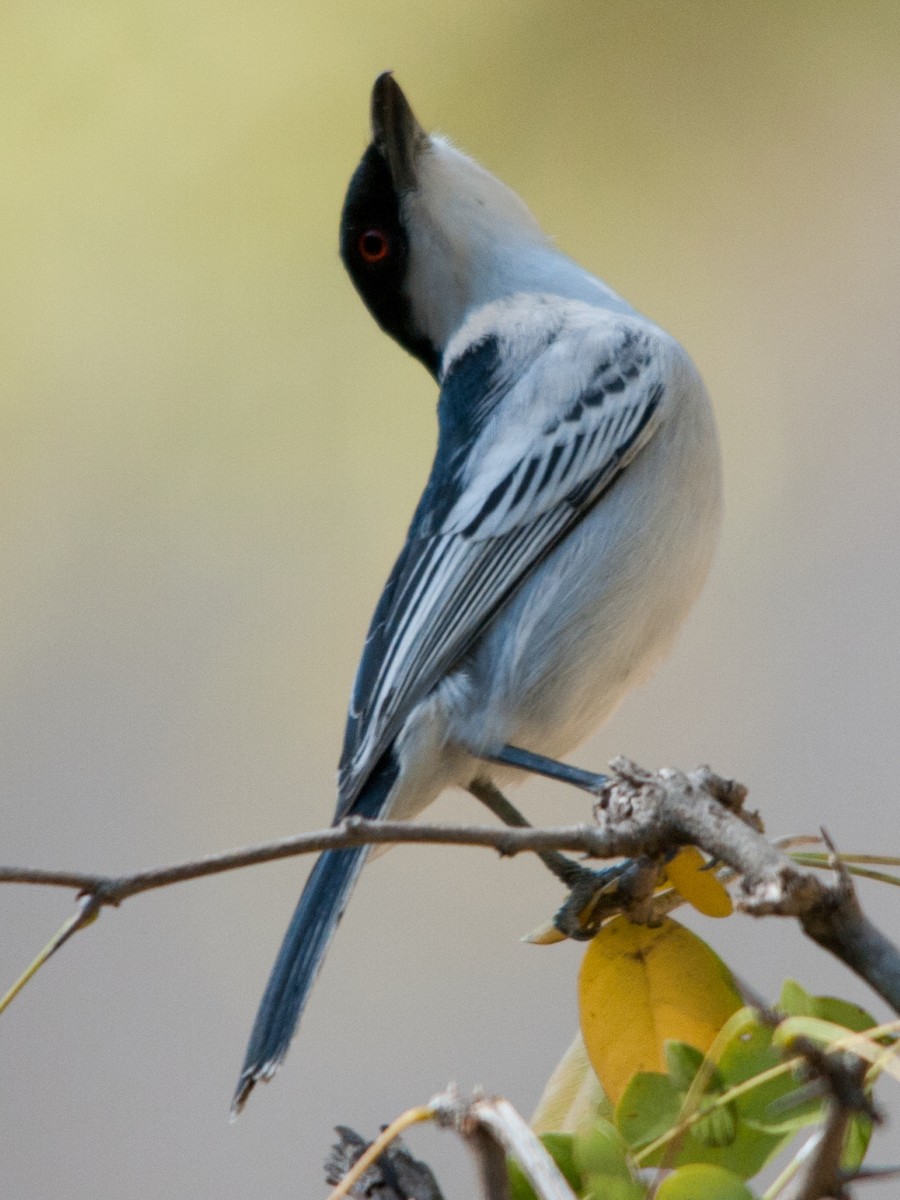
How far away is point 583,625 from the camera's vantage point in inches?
71.5

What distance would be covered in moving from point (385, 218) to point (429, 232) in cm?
9

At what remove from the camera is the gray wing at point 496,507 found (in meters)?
1.81

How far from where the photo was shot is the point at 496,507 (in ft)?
6.31

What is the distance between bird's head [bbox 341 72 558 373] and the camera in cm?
238

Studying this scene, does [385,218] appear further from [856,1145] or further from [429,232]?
[856,1145]

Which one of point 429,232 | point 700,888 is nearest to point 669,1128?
point 700,888

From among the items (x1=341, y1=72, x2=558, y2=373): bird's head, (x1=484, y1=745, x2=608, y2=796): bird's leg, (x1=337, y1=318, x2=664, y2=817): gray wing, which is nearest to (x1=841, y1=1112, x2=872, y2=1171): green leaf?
(x1=484, y1=745, x2=608, y2=796): bird's leg

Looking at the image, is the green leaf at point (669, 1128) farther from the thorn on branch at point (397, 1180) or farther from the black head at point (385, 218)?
the black head at point (385, 218)

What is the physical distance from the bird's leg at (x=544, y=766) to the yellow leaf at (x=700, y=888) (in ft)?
1.78

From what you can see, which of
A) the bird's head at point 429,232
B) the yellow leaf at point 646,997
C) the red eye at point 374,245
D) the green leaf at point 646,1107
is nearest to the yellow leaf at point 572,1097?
the yellow leaf at point 646,997

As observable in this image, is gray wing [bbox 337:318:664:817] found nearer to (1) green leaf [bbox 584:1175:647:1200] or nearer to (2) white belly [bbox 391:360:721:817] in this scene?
(2) white belly [bbox 391:360:721:817]

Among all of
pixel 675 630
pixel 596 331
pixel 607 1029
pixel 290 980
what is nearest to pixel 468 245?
pixel 596 331

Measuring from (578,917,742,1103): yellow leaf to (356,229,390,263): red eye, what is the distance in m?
1.62

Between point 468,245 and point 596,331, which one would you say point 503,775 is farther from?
point 468,245
